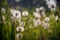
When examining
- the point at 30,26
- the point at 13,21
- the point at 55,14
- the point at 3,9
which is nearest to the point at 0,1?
the point at 3,9

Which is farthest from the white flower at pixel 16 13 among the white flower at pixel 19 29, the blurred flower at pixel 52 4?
the blurred flower at pixel 52 4

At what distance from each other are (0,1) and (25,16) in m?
0.22

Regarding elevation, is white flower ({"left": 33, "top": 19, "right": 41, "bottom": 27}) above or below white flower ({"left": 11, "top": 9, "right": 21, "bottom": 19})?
below

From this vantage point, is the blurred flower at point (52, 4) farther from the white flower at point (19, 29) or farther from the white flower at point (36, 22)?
the white flower at point (19, 29)

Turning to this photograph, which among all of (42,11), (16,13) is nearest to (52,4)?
(42,11)

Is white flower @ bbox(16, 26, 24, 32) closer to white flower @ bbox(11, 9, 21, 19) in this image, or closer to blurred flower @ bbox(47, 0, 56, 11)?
white flower @ bbox(11, 9, 21, 19)

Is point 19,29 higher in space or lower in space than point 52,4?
lower

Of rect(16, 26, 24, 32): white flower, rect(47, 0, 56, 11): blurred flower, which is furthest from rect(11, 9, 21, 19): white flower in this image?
rect(47, 0, 56, 11): blurred flower

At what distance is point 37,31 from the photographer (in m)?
1.10

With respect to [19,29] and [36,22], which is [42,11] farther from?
[19,29]

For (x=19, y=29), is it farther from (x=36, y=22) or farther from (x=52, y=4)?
(x=52, y=4)

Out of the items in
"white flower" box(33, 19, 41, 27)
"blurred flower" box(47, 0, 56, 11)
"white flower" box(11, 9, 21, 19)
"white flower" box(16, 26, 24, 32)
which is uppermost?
"blurred flower" box(47, 0, 56, 11)

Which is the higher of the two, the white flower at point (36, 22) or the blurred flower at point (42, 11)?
the blurred flower at point (42, 11)

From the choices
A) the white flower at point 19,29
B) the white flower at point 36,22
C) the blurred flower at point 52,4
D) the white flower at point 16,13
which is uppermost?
the blurred flower at point 52,4
